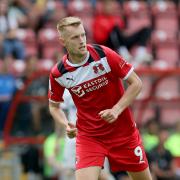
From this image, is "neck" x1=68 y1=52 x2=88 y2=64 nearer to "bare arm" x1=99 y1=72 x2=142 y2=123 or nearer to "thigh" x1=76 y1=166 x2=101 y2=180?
"bare arm" x1=99 y1=72 x2=142 y2=123

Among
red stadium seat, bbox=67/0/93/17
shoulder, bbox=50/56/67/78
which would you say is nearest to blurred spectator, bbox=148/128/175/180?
red stadium seat, bbox=67/0/93/17

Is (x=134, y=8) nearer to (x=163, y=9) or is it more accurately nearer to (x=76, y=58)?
(x=163, y=9)

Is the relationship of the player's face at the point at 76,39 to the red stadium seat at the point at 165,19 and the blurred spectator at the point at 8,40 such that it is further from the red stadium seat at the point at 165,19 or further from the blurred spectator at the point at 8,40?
the red stadium seat at the point at 165,19

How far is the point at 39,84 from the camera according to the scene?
12.7 m

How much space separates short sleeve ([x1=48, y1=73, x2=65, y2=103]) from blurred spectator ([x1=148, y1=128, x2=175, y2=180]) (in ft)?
16.3

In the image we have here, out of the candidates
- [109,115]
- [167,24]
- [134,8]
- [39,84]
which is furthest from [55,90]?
[167,24]

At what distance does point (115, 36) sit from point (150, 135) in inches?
67.8

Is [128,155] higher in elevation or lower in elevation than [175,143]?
higher

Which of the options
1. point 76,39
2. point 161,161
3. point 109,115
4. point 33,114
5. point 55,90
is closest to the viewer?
point 109,115

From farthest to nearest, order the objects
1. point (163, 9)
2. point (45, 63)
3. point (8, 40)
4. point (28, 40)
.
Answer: point (163, 9)
point (28, 40)
point (45, 63)
point (8, 40)

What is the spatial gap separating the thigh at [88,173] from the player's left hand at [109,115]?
57 cm

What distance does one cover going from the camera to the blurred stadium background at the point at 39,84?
41.5 ft

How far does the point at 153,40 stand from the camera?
16312 mm

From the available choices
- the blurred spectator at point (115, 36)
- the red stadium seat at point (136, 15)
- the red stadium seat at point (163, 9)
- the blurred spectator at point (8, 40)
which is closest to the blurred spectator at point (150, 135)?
the blurred spectator at point (115, 36)
